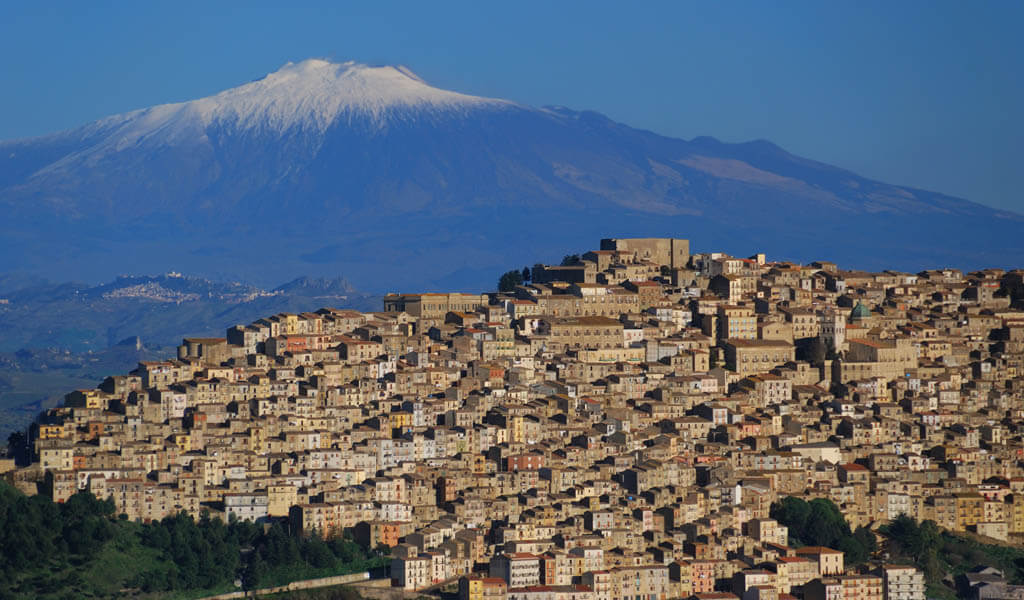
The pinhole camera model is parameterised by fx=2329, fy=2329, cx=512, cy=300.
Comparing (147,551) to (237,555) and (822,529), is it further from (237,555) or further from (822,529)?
(822,529)

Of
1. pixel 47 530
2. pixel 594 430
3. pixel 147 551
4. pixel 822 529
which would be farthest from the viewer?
pixel 594 430

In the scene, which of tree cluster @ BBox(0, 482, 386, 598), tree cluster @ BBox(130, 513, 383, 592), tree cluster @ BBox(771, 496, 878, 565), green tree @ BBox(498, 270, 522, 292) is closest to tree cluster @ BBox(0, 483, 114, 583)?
tree cluster @ BBox(0, 482, 386, 598)

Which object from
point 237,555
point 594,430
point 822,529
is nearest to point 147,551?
point 237,555

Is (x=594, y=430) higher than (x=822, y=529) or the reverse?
higher

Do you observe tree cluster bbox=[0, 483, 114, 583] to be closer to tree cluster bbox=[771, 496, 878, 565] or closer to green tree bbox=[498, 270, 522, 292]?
tree cluster bbox=[771, 496, 878, 565]

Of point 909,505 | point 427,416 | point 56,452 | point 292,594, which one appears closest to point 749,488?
point 909,505
